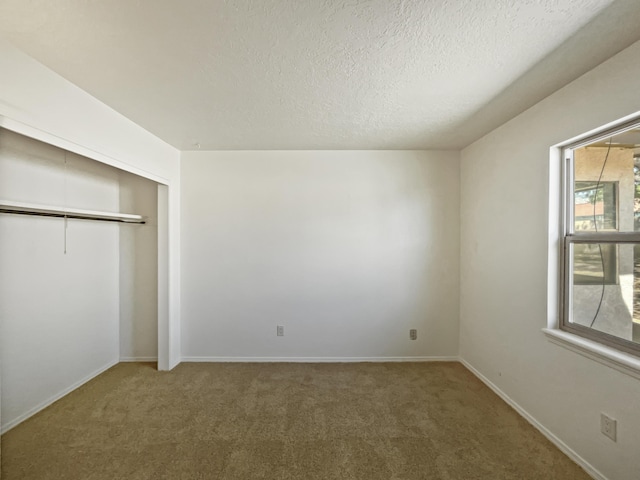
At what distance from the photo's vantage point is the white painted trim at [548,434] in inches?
64.9

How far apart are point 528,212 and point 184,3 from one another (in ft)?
8.69

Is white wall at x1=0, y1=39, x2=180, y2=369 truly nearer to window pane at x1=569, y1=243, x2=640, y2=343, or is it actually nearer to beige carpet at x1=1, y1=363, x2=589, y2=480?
beige carpet at x1=1, y1=363, x2=589, y2=480

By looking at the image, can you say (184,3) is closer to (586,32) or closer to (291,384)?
(586,32)

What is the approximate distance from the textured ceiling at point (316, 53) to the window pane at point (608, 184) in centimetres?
51

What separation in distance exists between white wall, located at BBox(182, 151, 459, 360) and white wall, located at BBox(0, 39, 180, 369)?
0.59 feet

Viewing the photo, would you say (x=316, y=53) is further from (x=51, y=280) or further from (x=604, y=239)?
(x=51, y=280)

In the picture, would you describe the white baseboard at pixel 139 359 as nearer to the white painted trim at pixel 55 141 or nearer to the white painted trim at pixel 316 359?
the white painted trim at pixel 316 359

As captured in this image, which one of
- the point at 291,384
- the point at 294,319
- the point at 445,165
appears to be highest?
the point at 445,165

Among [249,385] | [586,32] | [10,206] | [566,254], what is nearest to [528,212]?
[566,254]

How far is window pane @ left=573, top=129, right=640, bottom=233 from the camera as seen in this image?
1.60 m

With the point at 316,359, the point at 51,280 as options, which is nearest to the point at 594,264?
the point at 316,359

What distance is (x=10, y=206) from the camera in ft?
6.32

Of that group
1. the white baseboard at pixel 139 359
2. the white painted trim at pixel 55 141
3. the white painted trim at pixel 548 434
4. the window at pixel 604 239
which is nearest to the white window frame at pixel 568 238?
the window at pixel 604 239

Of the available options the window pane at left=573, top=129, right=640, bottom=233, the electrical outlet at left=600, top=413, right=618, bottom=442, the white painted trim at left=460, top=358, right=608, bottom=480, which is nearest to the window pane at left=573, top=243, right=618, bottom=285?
the window pane at left=573, top=129, right=640, bottom=233
